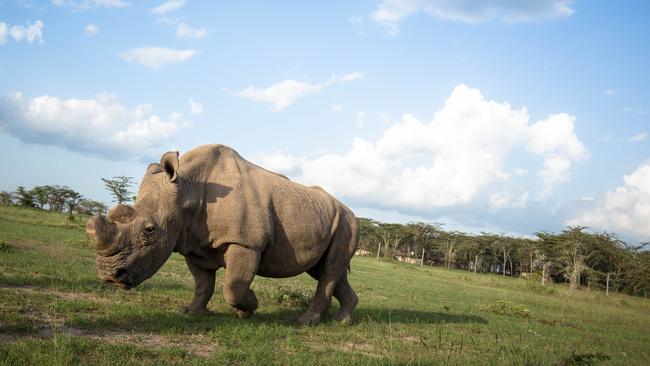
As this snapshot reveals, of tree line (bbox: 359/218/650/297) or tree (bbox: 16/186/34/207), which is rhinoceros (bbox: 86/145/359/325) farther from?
tree (bbox: 16/186/34/207)

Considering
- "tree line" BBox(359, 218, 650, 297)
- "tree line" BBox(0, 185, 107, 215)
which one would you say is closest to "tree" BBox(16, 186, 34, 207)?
"tree line" BBox(0, 185, 107, 215)

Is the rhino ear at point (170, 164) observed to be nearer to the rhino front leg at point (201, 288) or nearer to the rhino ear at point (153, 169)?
the rhino ear at point (153, 169)

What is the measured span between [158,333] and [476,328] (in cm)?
626

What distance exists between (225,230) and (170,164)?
115 cm

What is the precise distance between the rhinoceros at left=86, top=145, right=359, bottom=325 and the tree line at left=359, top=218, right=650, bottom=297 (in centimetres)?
2483

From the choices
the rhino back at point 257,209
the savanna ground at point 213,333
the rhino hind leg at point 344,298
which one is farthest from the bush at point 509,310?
the rhino back at point 257,209

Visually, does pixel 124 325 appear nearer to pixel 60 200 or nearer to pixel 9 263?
pixel 9 263

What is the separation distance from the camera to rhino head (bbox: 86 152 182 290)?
562 centimetres

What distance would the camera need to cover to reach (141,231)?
587cm

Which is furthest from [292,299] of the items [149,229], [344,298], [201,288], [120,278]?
[120,278]

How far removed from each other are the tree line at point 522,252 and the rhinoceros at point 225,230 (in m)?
24.8

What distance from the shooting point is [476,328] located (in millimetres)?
9477

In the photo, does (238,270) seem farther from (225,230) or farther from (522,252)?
(522,252)

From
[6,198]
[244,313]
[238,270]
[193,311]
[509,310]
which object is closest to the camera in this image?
[238,270]
